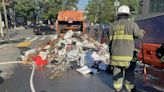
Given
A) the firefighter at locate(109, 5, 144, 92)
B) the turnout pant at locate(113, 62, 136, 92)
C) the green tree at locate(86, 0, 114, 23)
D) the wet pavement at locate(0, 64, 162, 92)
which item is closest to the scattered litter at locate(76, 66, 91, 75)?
the wet pavement at locate(0, 64, 162, 92)

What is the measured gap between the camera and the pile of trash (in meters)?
12.6

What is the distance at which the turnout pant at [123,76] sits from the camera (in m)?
7.11

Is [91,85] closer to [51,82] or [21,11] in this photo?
[51,82]

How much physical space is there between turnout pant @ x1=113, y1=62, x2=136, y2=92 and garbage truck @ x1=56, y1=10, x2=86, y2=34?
19.6m

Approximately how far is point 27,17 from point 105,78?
306ft

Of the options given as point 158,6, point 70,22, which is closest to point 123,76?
point 158,6

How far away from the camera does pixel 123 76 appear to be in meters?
7.39

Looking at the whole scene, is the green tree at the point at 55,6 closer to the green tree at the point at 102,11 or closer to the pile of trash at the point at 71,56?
the green tree at the point at 102,11

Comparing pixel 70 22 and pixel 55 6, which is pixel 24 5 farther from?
pixel 70 22

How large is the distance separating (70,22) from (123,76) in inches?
796

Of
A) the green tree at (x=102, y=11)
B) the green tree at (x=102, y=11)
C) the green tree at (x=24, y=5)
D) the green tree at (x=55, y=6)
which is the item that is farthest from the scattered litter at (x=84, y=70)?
the green tree at (x=24, y=5)

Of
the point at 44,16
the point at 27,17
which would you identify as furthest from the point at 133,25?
the point at 27,17

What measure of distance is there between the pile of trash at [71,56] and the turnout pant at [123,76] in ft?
14.2

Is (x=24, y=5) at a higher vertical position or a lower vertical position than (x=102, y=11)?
higher
